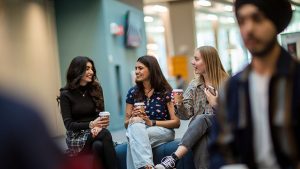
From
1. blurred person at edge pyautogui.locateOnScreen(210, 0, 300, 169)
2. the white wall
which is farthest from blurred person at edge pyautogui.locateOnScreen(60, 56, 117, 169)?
the white wall

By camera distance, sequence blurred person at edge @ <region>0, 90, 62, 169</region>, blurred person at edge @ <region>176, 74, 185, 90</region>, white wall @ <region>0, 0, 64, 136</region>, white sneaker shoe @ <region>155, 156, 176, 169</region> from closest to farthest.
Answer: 1. blurred person at edge @ <region>0, 90, 62, 169</region>
2. white sneaker shoe @ <region>155, 156, 176, 169</region>
3. white wall @ <region>0, 0, 64, 136</region>
4. blurred person at edge @ <region>176, 74, 185, 90</region>

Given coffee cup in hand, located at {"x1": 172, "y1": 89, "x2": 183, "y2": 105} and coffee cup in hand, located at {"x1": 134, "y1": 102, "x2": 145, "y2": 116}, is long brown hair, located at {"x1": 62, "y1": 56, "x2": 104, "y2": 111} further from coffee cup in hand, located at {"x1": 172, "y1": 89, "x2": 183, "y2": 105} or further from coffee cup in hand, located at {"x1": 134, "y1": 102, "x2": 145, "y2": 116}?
coffee cup in hand, located at {"x1": 172, "y1": 89, "x2": 183, "y2": 105}

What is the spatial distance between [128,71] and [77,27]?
188 centimetres

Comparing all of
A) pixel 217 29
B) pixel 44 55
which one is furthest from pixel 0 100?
pixel 217 29

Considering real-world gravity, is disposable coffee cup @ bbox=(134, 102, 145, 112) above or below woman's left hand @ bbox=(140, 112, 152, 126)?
above

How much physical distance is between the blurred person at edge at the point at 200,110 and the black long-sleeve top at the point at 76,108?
33.3 inches

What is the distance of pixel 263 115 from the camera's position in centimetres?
167

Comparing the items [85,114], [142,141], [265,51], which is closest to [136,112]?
[142,141]

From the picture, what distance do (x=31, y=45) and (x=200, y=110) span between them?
7.28 meters

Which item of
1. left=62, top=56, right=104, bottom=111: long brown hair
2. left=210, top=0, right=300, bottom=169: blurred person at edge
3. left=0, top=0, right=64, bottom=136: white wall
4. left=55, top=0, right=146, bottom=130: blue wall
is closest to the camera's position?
left=210, top=0, right=300, bottom=169: blurred person at edge

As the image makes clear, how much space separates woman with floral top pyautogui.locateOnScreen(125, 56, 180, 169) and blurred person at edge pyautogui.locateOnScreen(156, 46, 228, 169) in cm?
21

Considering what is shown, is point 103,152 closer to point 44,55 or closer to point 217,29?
point 44,55

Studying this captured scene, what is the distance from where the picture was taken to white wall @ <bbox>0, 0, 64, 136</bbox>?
10.3m

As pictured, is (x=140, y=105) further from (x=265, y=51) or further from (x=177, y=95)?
(x=265, y=51)
